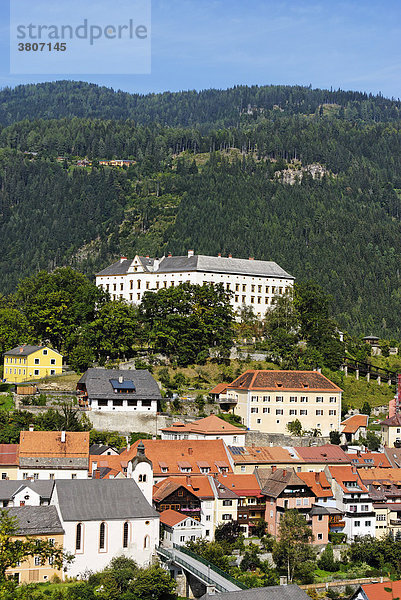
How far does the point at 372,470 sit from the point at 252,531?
14664 millimetres

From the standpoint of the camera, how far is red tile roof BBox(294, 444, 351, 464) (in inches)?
3189

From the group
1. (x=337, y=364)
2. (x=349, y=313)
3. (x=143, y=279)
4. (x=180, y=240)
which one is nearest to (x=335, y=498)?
(x=337, y=364)

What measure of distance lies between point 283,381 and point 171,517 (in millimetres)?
29788

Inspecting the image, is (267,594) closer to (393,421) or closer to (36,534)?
(36,534)

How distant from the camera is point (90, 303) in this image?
107m

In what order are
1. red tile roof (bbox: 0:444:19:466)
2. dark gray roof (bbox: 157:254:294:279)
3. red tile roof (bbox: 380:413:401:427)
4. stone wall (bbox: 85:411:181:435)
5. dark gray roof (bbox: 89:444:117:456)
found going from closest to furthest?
red tile roof (bbox: 0:444:19:466) → dark gray roof (bbox: 89:444:117:456) → stone wall (bbox: 85:411:181:435) → red tile roof (bbox: 380:413:401:427) → dark gray roof (bbox: 157:254:294:279)

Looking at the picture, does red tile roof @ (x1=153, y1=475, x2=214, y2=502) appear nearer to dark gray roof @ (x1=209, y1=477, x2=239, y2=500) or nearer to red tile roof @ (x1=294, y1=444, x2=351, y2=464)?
dark gray roof @ (x1=209, y1=477, x2=239, y2=500)

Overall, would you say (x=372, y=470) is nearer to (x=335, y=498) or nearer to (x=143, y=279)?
(x=335, y=498)

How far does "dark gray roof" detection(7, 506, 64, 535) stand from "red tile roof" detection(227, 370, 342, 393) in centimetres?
3328

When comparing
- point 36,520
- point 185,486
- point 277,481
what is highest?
point 185,486

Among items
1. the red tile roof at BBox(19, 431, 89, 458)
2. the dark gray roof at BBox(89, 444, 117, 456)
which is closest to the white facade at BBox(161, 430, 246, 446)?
the dark gray roof at BBox(89, 444, 117, 456)

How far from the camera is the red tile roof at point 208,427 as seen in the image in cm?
8400

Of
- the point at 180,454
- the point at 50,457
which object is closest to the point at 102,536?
the point at 50,457

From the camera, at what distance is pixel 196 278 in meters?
123
